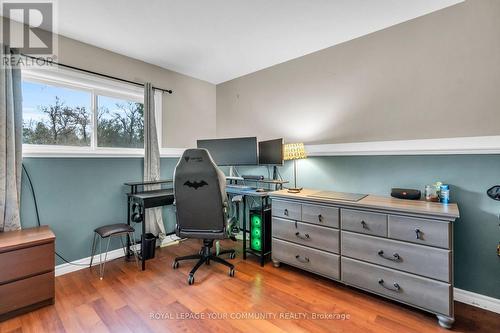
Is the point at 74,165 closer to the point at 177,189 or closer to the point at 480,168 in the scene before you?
the point at 177,189

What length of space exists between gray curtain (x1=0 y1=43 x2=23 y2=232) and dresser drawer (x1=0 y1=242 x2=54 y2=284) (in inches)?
18.9

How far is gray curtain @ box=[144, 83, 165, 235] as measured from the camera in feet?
9.53

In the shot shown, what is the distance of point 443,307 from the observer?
1567 mm

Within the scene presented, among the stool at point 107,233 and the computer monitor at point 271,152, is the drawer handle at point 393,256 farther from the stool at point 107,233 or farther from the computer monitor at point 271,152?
the stool at point 107,233

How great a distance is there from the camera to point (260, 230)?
262cm

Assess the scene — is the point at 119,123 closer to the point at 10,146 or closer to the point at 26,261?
the point at 10,146

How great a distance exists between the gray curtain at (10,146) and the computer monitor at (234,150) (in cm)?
185

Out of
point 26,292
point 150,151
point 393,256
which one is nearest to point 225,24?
point 150,151

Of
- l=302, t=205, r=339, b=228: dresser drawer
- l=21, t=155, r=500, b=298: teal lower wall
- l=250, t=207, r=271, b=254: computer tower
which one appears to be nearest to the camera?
l=21, t=155, r=500, b=298: teal lower wall

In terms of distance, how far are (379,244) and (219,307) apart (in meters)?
1.34

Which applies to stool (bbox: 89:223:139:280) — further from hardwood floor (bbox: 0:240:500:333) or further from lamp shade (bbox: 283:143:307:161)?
lamp shade (bbox: 283:143:307:161)

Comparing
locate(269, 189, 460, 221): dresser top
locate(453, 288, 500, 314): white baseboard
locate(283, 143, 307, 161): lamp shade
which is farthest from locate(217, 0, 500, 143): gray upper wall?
locate(453, 288, 500, 314): white baseboard

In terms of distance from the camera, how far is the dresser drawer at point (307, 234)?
2080mm

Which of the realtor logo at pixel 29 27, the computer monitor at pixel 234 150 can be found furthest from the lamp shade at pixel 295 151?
the realtor logo at pixel 29 27
